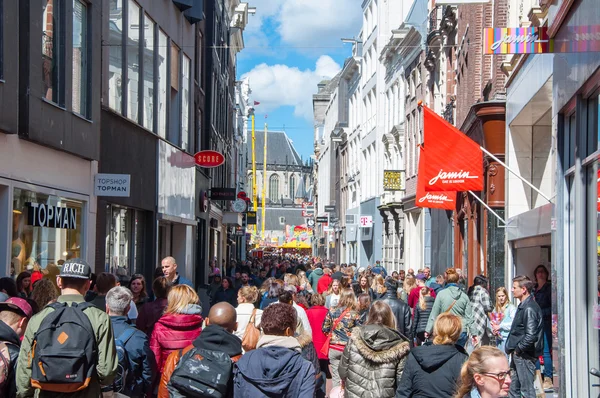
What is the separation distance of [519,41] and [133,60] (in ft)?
39.7

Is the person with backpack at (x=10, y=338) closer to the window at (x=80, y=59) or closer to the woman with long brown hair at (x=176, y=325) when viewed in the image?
the woman with long brown hair at (x=176, y=325)

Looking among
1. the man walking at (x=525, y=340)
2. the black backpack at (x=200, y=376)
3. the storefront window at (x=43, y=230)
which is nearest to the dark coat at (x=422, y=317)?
the man walking at (x=525, y=340)

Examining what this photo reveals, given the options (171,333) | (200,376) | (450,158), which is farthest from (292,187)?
(200,376)

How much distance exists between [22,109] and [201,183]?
1820 cm

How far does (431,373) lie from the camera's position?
21.9 feet

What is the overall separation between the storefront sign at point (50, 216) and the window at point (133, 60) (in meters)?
4.37

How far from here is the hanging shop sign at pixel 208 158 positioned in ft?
90.4

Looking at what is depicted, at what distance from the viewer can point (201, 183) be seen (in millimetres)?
31156

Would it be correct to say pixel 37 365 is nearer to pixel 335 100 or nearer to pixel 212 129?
pixel 212 129

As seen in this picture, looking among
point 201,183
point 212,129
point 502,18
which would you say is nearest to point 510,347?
point 502,18

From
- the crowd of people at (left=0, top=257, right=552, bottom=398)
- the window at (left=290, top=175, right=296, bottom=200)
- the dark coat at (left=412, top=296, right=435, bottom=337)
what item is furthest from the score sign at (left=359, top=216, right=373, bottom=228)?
the window at (left=290, top=175, right=296, bottom=200)

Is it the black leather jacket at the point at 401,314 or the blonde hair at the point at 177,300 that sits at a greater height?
the blonde hair at the point at 177,300

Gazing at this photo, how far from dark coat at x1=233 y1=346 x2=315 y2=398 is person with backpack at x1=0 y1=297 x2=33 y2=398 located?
1.48 m

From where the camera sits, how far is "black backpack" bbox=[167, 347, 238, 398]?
19.2 feet
